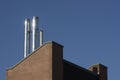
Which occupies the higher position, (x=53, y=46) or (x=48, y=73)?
(x=53, y=46)

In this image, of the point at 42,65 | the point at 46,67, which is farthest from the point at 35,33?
the point at 46,67

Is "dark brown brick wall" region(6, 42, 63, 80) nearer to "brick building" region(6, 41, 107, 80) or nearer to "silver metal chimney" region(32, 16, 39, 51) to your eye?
"brick building" region(6, 41, 107, 80)

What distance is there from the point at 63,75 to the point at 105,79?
879 cm

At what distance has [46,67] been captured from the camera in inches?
1729

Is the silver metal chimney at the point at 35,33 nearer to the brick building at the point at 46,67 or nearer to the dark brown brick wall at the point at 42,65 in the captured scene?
the brick building at the point at 46,67

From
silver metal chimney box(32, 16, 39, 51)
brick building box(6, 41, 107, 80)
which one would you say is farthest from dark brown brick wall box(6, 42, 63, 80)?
silver metal chimney box(32, 16, 39, 51)

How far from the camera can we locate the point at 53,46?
144ft

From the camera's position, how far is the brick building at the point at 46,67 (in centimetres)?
4372

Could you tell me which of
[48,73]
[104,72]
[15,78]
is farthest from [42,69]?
[104,72]

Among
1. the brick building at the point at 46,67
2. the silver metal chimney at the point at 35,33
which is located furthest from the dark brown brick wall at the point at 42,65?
the silver metal chimney at the point at 35,33

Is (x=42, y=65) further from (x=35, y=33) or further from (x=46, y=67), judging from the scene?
(x=35, y=33)

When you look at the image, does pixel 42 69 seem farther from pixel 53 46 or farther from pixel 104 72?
pixel 104 72

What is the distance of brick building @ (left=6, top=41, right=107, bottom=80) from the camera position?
43.7 metres

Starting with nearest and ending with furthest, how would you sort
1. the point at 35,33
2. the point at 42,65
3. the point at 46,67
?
the point at 46,67
the point at 42,65
the point at 35,33
